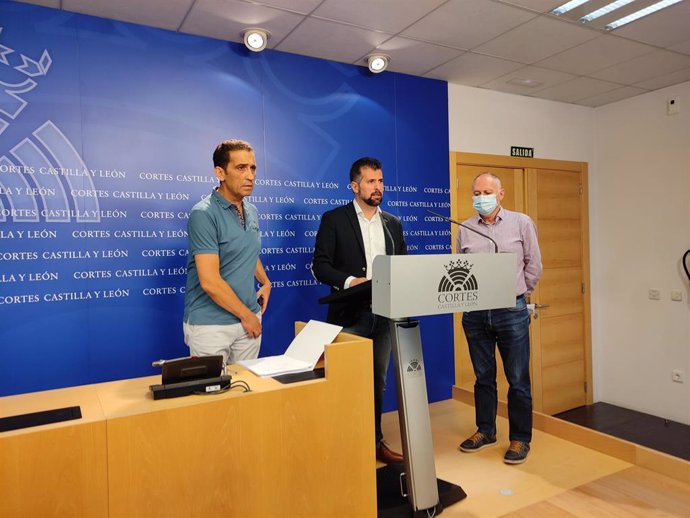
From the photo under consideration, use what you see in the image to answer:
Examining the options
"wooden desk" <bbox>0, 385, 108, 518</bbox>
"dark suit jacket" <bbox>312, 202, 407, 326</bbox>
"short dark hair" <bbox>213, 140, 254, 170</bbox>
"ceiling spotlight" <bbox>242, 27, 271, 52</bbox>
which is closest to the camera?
"wooden desk" <bbox>0, 385, 108, 518</bbox>

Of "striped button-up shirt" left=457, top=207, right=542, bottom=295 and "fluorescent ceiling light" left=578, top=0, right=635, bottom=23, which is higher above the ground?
"fluorescent ceiling light" left=578, top=0, right=635, bottom=23

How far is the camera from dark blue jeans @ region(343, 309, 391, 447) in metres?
2.64

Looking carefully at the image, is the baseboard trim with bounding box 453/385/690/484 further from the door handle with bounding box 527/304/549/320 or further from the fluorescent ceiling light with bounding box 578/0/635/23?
the fluorescent ceiling light with bounding box 578/0/635/23

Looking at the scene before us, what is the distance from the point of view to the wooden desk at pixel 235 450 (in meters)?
1.44

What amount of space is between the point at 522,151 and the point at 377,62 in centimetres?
171

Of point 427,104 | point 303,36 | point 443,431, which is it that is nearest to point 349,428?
point 443,431

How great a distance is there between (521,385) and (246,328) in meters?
1.53

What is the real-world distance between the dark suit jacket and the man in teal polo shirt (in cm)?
38

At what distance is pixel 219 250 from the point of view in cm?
229

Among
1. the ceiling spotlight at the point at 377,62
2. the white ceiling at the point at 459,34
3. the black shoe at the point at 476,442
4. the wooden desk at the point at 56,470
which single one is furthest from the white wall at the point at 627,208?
the wooden desk at the point at 56,470

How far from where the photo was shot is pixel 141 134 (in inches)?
115

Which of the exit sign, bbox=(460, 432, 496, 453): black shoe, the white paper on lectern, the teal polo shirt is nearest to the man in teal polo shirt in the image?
the teal polo shirt

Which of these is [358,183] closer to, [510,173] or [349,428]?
[349,428]

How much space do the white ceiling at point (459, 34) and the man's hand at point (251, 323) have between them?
5.54ft
